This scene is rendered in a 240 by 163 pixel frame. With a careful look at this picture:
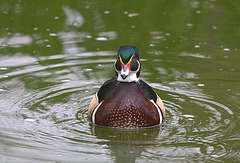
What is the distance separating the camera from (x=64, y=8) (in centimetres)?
1484

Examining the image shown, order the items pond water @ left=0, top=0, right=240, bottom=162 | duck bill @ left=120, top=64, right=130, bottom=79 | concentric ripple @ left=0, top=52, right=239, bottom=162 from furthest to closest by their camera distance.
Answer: duck bill @ left=120, top=64, right=130, bottom=79 → pond water @ left=0, top=0, right=240, bottom=162 → concentric ripple @ left=0, top=52, right=239, bottom=162

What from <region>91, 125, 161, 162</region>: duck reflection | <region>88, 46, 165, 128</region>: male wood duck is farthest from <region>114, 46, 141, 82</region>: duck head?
<region>91, 125, 161, 162</region>: duck reflection

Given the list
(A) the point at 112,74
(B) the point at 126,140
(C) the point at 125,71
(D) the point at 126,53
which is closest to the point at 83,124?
(B) the point at 126,140

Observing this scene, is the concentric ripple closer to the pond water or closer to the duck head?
the pond water

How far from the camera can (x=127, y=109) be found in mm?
7805

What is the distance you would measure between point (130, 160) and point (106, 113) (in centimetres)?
120

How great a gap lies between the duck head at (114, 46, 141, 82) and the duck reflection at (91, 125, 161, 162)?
78 cm

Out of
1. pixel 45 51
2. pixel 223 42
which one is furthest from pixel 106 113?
pixel 223 42

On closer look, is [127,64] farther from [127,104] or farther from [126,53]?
[127,104]

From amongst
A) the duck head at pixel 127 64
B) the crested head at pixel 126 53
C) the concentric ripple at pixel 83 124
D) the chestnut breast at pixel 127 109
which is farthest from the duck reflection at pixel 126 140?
the crested head at pixel 126 53

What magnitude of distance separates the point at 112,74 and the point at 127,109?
2618 mm

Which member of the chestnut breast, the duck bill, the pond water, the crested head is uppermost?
the crested head

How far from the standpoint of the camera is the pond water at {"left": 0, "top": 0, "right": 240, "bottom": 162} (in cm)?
721

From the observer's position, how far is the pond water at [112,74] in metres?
7.21
